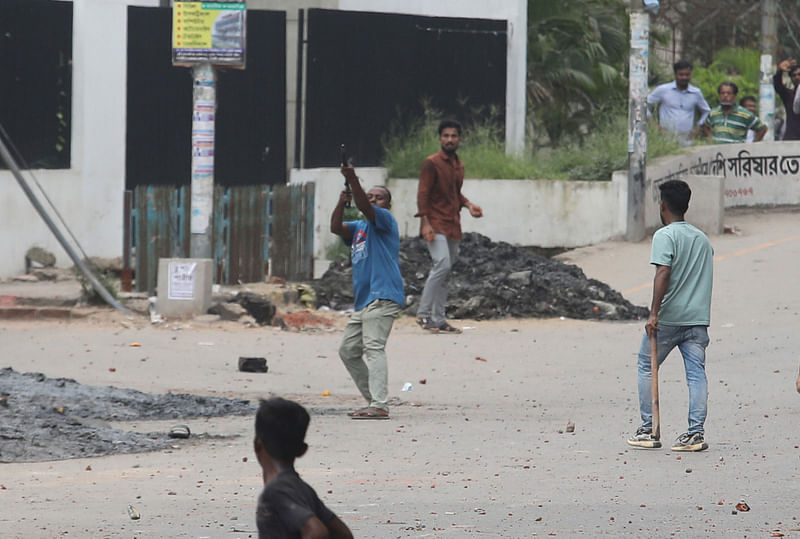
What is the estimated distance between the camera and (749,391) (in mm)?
11109

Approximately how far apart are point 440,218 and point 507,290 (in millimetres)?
1713

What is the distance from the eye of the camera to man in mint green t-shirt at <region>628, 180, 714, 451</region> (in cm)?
843

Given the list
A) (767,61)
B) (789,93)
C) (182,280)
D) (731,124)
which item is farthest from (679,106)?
(182,280)

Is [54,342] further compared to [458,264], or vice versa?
[458,264]

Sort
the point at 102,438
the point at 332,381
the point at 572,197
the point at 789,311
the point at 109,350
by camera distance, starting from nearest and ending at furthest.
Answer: the point at 102,438
the point at 332,381
the point at 109,350
the point at 789,311
the point at 572,197

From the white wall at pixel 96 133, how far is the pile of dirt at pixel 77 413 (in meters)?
7.24

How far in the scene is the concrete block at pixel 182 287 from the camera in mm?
14516

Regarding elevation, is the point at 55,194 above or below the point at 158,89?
below

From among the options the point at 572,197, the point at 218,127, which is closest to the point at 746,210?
the point at 572,197

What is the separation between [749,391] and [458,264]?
6.22 m

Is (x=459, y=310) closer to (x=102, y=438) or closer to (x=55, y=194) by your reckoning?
(x=55, y=194)

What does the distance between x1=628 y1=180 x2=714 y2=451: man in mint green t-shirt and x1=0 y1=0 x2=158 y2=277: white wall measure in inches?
415

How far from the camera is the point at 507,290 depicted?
51.1ft

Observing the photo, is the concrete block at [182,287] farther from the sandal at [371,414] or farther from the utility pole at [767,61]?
the utility pole at [767,61]
